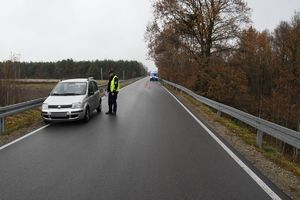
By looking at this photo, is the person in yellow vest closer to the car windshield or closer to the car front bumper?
the car windshield

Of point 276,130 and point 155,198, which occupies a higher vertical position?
point 276,130

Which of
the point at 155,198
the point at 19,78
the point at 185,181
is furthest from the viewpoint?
the point at 19,78

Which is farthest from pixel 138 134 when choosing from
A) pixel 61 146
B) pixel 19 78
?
pixel 19 78

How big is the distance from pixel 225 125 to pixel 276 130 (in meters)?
4.94

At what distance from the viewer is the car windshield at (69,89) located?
1299cm

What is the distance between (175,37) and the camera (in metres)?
30.0

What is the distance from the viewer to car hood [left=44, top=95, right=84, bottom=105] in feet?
Answer: 38.6

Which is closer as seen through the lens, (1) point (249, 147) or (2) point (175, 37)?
(1) point (249, 147)

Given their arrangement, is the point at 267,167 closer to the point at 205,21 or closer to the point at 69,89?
the point at 69,89

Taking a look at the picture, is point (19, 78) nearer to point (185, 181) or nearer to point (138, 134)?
point (138, 134)

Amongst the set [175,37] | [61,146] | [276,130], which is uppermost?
[175,37]

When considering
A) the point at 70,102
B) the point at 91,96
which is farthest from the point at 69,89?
the point at 70,102

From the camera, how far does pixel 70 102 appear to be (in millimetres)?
11812

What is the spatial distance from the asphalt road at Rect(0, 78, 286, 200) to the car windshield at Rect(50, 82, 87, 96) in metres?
2.79
